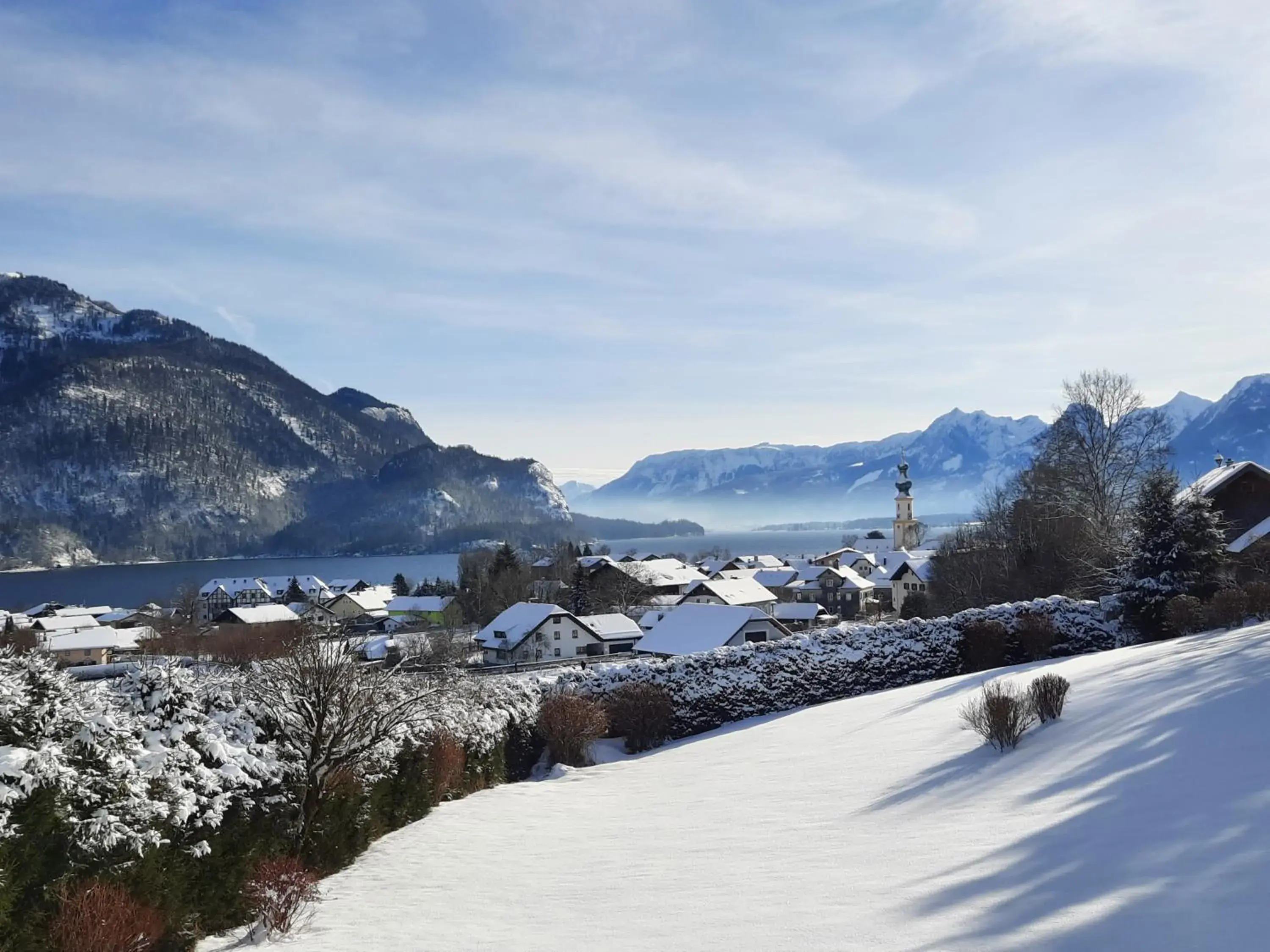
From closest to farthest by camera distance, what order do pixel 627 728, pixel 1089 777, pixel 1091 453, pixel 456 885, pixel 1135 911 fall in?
pixel 1135 911 → pixel 1089 777 → pixel 456 885 → pixel 627 728 → pixel 1091 453

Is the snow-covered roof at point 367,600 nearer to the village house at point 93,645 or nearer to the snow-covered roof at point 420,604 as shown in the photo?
the snow-covered roof at point 420,604

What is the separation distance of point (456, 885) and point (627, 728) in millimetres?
12431

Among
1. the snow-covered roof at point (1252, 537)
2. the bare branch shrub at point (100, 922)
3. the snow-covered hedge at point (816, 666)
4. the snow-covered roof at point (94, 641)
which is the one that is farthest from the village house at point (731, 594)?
the bare branch shrub at point (100, 922)

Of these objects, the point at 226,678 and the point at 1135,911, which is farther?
the point at 226,678

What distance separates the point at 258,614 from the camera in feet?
261

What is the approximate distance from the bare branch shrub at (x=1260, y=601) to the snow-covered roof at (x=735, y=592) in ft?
141

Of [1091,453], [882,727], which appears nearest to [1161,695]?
[882,727]

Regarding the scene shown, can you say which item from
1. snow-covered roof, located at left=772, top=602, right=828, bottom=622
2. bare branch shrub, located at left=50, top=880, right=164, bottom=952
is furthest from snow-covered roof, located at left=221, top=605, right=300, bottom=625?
bare branch shrub, located at left=50, top=880, right=164, bottom=952

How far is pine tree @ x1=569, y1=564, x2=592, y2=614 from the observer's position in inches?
2687

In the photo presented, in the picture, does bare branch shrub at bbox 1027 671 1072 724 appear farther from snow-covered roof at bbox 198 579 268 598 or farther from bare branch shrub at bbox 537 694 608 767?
snow-covered roof at bbox 198 579 268 598

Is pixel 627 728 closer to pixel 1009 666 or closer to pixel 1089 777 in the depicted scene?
pixel 1009 666

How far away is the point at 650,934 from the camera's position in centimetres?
645

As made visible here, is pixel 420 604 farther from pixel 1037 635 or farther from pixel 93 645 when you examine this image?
pixel 1037 635

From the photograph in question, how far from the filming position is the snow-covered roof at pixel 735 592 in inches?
2436
